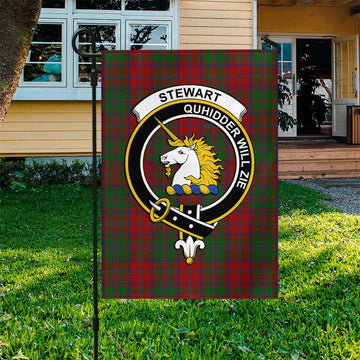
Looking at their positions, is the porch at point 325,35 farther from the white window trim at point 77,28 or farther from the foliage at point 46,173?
the foliage at point 46,173

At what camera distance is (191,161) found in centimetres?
179

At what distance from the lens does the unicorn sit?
1.80 meters

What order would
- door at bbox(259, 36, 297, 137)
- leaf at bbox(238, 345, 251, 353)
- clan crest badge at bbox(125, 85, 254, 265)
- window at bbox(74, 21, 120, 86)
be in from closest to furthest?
clan crest badge at bbox(125, 85, 254, 265)
leaf at bbox(238, 345, 251, 353)
window at bbox(74, 21, 120, 86)
door at bbox(259, 36, 297, 137)

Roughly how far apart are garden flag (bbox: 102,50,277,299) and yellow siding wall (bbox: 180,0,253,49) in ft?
23.2

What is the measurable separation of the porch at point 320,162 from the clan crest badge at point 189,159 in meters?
7.32

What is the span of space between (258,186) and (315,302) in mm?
1494

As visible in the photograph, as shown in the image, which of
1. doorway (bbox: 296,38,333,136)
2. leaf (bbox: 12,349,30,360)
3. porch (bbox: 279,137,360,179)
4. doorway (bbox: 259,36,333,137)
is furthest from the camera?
doorway (bbox: 296,38,333,136)

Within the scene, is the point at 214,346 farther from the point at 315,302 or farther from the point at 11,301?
the point at 11,301

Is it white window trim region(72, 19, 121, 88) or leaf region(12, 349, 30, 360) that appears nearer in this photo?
leaf region(12, 349, 30, 360)

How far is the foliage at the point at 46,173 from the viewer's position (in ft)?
25.7

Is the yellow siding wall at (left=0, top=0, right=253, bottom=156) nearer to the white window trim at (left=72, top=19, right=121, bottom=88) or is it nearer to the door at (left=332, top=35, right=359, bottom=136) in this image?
the white window trim at (left=72, top=19, right=121, bottom=88)

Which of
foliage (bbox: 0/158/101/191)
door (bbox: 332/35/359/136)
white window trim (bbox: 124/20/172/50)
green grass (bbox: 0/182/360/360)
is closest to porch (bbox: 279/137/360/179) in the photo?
door (bbox: 332/35/359/136)

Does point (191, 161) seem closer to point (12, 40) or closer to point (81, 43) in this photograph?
point (12, 40)

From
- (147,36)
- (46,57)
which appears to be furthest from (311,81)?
(46,57)
